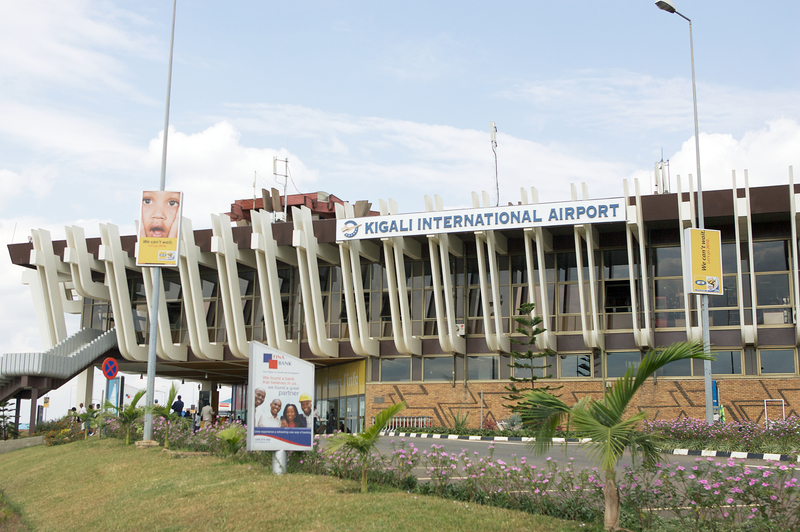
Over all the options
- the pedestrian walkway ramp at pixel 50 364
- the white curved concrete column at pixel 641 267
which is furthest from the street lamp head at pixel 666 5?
the pedestrian walkway ramp at pixel 50 364

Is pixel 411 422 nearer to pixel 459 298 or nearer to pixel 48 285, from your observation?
pixel 459 298

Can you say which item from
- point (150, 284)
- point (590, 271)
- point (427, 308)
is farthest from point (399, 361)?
point (150, 284)

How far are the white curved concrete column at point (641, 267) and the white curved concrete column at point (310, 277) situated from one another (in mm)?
11947

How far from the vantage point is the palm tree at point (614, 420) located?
884 centimetres

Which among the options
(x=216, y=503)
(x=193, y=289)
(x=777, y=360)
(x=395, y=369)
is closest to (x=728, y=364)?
(x=777, y=360)

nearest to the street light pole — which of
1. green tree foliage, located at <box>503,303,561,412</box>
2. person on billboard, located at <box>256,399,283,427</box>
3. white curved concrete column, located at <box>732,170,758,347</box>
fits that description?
white curved concrete column, located at <box>732,170,758,347</box>

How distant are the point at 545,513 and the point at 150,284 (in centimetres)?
2585

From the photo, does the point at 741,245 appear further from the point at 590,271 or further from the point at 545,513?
the point at 545,513

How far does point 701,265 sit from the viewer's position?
72.5 ft

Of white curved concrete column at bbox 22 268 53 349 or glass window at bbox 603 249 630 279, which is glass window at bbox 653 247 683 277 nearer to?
glass window at bbox 603 249 630 279

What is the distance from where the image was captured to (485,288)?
2772cm

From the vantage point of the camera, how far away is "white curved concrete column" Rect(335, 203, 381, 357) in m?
29.2

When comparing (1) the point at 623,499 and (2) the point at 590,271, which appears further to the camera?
(2) the point at 590,271

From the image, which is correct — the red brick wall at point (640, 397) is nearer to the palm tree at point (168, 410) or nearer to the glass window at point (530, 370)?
the glass window at point (530, 370)
